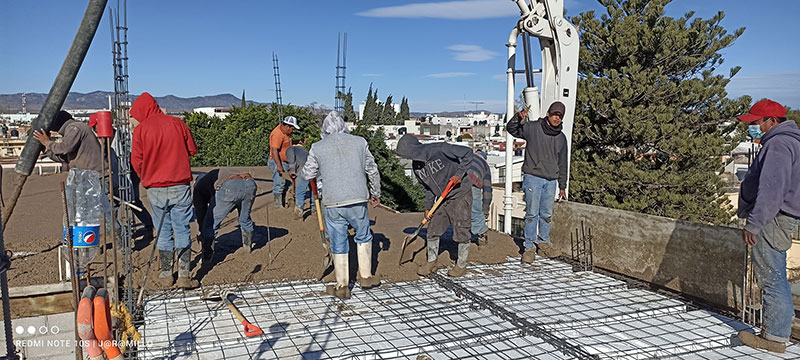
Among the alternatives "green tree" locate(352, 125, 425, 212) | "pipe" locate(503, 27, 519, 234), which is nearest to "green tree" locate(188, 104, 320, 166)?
"green tree" locate(352, 125, 425, 212)

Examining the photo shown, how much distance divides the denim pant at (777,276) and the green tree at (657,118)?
7.19 metres

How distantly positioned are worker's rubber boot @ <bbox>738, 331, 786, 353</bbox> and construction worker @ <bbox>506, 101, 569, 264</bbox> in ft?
6.91

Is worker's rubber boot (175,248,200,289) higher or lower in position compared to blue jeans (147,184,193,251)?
lower

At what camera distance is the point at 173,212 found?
4.31 m

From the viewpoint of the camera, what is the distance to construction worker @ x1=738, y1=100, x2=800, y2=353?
3.14m

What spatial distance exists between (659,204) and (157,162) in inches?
365

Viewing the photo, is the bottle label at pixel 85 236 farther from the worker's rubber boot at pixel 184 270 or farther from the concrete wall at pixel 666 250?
the concrete wall at pixel 666 250

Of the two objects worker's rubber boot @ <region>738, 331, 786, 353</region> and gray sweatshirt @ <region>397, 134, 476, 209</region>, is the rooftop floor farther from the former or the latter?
gray sweatshirt @ <region>397, 134, 476, 209</region>

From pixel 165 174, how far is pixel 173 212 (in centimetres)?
31

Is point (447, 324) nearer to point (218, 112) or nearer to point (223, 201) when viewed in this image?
point (223, 201)

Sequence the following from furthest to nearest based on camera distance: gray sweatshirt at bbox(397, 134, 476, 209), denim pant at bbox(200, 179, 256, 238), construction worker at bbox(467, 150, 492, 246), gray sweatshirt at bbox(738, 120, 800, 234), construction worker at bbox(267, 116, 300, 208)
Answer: construction worker at bbox(267, 116, 300, 208) → construction worker at bbox(467, 150, 492, 246) → denim pant at bbox(200, 179, 256, 238) → gray sweatshirt at bbox(397, 134, 476, 209) → gray sweatshirt at bbox(738, 120, 800, 234)

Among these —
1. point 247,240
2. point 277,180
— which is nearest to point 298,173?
point 277,180

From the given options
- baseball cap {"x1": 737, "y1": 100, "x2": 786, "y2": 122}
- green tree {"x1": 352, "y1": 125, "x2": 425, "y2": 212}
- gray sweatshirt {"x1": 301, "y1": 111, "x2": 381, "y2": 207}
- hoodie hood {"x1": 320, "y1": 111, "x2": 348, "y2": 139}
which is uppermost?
baseball cap {"x1": 737, "y1": 100, "x2": 786, "y2": 122}

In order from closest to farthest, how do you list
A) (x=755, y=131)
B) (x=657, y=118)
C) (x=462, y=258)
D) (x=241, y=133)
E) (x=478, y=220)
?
(x=755, y=131) → (x=462, y=258) → (x=478, y=220) → (x=657, y=118) → (x=241, y=133)
